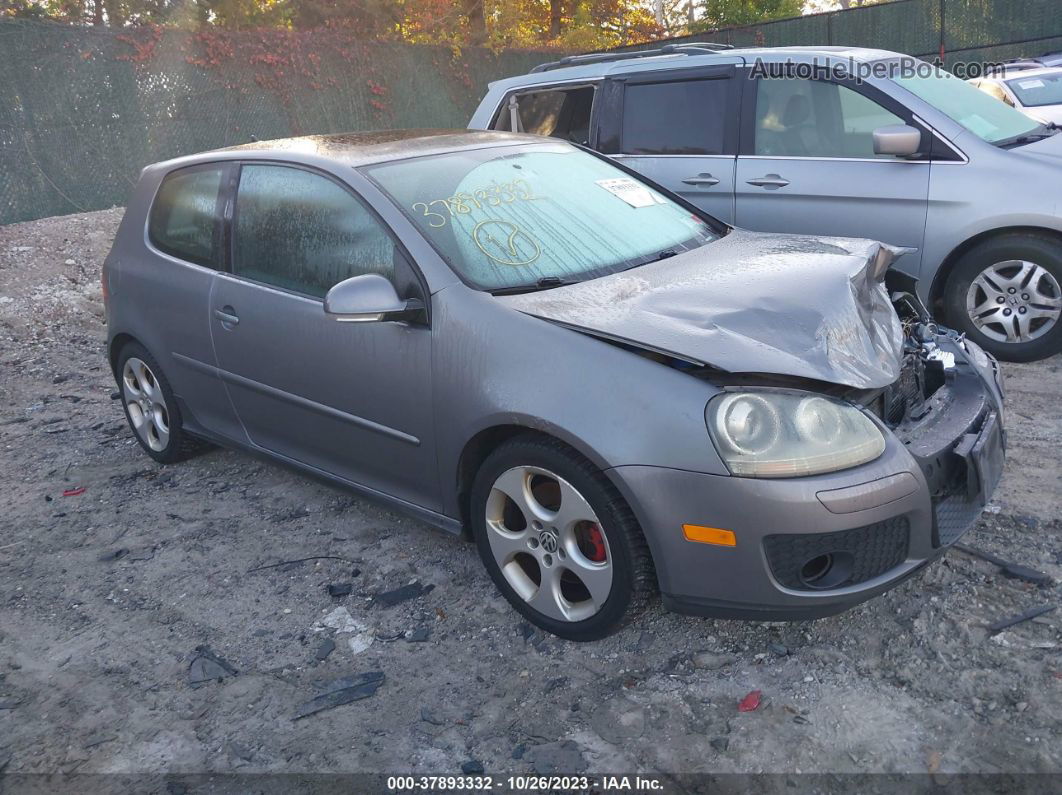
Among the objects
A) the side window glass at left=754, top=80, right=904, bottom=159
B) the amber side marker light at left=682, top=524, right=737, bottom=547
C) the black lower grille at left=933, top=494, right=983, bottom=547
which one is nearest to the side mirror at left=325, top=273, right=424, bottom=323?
the amber side marker light at left=682, top=524, right=737, bottom=547

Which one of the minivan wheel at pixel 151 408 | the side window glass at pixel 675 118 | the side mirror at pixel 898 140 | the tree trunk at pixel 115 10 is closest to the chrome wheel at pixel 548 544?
the minivan wheel at pixel 151 408

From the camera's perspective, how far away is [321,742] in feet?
9.00

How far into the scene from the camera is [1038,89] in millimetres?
9984

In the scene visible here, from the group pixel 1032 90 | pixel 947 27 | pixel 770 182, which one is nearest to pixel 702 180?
pixel 770 182

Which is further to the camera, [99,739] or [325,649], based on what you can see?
[325,649]

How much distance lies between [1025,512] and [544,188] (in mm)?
2283

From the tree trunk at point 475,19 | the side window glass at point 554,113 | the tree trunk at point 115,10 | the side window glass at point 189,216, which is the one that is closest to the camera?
the side window glass at point 189,216

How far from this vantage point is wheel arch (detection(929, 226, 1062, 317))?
5121 mm

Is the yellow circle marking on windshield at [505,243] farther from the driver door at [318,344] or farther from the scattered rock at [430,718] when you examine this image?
the scattered rock at [430,718]

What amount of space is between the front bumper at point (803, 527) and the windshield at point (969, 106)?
3.36 metres

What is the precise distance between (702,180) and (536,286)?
3164 millimetres

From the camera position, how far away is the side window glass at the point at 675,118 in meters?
6.04

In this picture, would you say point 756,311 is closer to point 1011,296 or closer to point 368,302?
point 368,302

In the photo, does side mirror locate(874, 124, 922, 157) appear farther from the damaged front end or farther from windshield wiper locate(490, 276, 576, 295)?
windshield wiper locate(490, 276, 576, 295)
